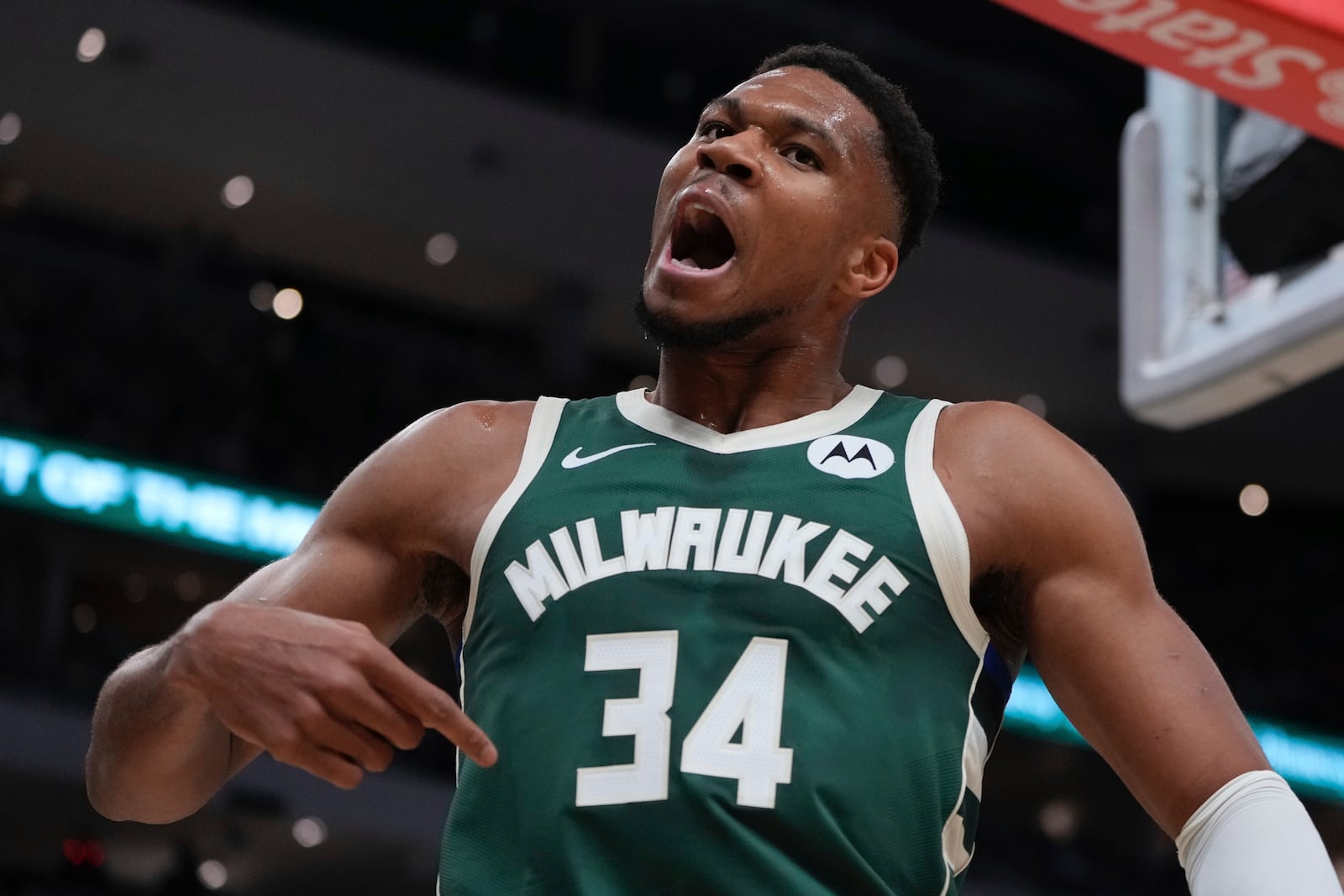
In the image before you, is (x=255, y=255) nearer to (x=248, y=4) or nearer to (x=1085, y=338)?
(x=248, y=4)

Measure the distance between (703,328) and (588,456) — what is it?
0.24 m

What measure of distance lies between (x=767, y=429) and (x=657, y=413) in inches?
6.6

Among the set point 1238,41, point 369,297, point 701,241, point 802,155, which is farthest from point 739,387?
point 369,297

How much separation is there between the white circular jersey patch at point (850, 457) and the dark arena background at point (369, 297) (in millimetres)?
9541

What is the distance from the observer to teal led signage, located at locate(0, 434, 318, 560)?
37.7 feet

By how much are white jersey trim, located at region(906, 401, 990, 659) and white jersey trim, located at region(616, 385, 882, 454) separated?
0.59 ft

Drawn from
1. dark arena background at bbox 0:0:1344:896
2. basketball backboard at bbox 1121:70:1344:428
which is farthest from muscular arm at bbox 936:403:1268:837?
dark arena background at bbox 0:0:1344:896

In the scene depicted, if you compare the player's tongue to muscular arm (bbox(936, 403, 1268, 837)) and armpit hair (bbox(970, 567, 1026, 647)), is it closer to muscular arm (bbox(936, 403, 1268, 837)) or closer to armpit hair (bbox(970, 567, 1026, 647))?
muscular arm (bbox(936, 403, 1268, 837))

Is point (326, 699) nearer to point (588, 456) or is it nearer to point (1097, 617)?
point (588, 456)

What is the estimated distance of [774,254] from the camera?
92.7 inches

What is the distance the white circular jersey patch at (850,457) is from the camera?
2164 mm

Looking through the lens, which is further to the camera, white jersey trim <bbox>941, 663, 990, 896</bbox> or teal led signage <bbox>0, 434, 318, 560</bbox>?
teal led signage <bbox>0, 434, 318, 560</bbox>

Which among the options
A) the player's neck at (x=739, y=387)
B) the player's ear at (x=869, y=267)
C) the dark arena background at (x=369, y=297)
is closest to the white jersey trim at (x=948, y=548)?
the player's neck at (x=739, y=387)

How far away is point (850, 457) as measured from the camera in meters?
2.20
